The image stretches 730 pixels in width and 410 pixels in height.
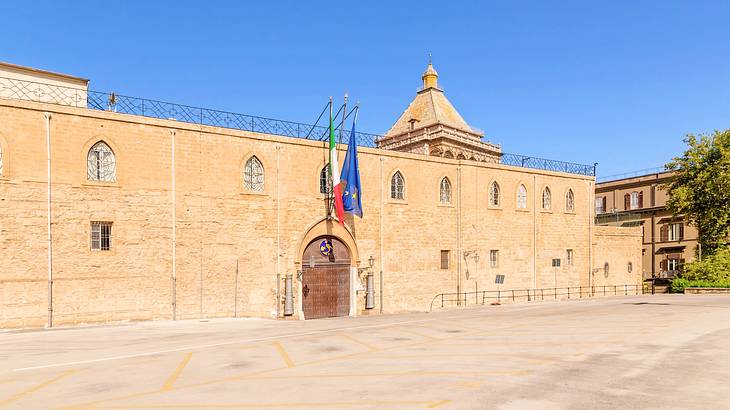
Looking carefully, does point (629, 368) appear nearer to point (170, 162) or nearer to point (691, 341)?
point (691, 341)

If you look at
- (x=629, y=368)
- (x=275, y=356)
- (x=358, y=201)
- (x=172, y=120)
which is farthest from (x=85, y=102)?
(x=629, y=368)

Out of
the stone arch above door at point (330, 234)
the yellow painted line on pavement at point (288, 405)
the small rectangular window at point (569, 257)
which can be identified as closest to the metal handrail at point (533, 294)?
→ the small rectangular window at point (569, 257)

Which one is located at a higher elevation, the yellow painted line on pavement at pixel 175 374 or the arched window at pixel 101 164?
the arched window at pixel 101 164

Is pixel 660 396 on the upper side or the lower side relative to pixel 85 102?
lower

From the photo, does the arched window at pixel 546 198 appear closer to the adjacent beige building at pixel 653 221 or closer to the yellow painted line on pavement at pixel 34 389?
the adjacent beige building at pixel 653 221

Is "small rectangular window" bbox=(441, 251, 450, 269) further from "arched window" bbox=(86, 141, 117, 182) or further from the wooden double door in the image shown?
"arched window" bbox=(86, 141, 117, 182)

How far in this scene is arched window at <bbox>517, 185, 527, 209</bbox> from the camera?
32906mm

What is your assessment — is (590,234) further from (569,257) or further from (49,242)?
(49,242)

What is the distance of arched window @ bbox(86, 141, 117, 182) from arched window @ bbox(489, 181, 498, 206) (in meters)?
21.5

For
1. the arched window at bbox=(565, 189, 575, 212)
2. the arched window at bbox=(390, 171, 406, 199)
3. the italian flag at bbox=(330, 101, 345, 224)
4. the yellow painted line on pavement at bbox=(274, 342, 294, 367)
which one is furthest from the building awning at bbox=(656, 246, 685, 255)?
the yellow painted line on pavement at bbox=(274, 342, 294, 367)

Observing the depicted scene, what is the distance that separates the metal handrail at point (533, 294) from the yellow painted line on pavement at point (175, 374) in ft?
58.5

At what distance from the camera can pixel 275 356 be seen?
12914 mm

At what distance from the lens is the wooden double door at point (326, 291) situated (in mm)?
24906

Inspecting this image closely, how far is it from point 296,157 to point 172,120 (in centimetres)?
600
